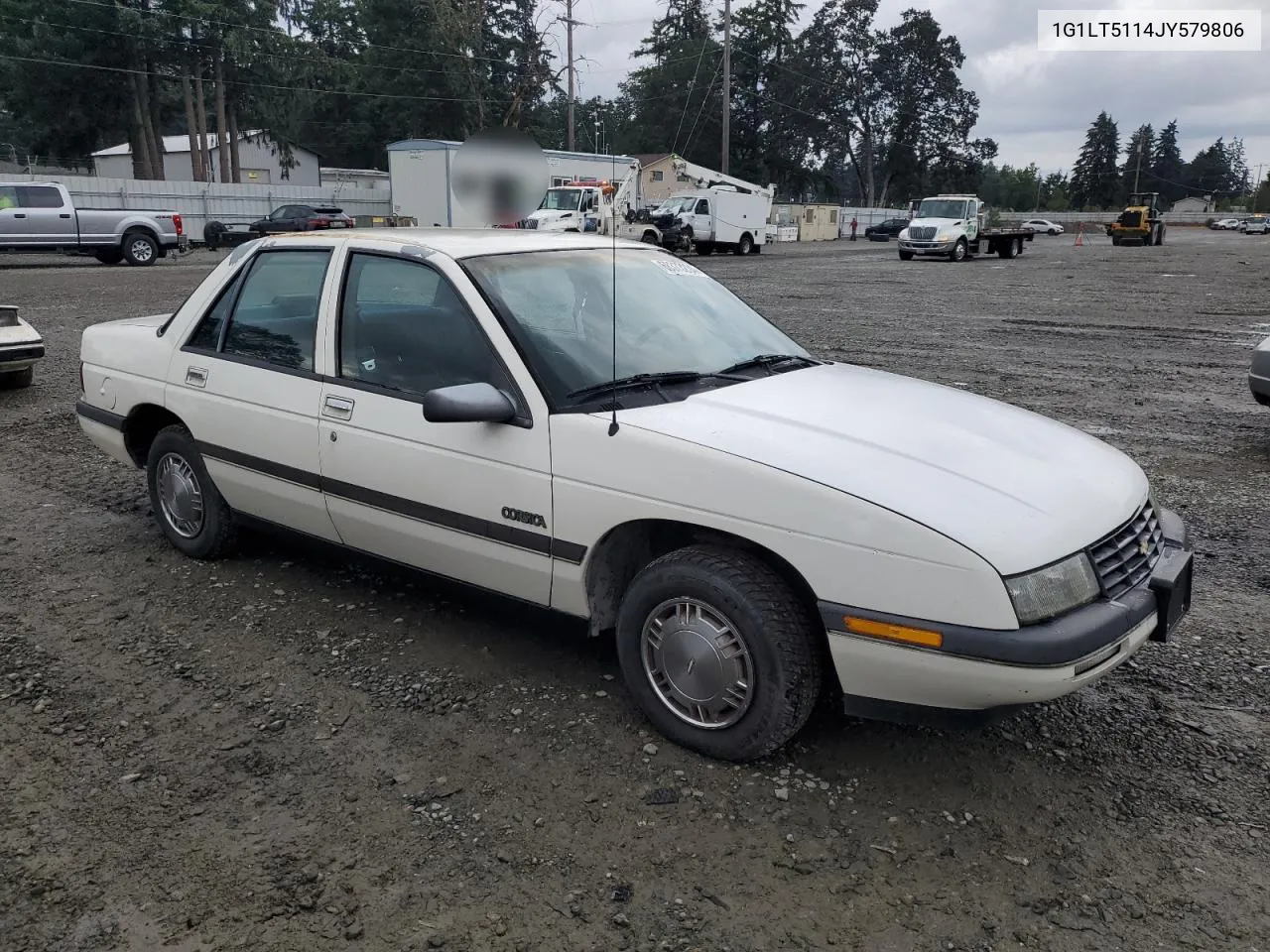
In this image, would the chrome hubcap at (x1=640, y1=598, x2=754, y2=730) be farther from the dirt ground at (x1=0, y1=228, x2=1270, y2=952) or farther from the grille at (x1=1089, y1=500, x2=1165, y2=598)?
the grille at (x1=1089, y1=500, x2=1165, y2=598)

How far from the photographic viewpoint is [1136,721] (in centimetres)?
338

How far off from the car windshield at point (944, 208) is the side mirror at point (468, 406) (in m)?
34.5

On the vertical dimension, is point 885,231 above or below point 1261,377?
above

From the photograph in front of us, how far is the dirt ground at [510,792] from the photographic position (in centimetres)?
248

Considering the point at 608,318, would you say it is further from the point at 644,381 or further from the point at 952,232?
the point at 952,232

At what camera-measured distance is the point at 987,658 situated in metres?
2.62

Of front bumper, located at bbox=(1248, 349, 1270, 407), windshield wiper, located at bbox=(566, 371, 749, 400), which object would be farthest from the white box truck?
windshield wiper, located at bbox=(566, 371, 749, 400)

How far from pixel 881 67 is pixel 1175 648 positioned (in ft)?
300

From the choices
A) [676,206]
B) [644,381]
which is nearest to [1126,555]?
[644,381]

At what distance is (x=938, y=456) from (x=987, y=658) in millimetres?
672

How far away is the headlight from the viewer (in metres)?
2.63

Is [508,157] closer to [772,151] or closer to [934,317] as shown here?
[934,317]

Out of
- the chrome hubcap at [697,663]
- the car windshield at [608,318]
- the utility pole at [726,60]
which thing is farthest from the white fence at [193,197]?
the chrome hubcap at [697,663]

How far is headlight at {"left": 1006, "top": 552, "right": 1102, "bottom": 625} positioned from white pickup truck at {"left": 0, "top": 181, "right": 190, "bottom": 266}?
25.8 m
